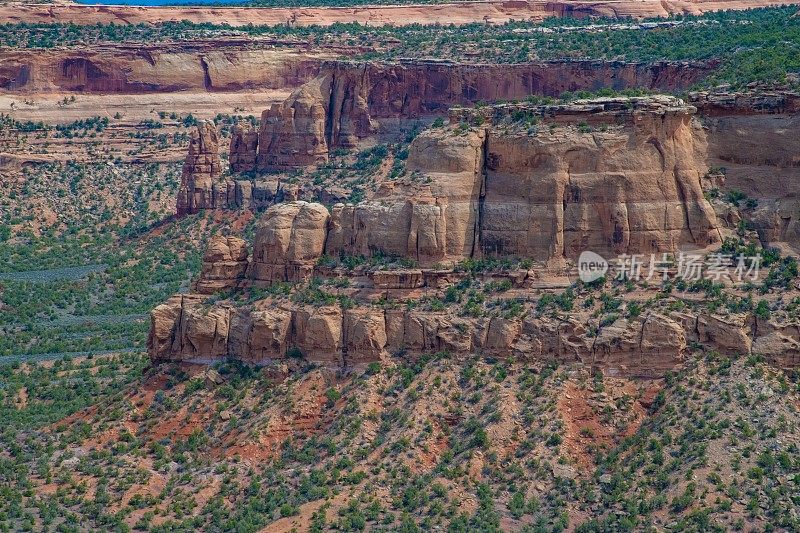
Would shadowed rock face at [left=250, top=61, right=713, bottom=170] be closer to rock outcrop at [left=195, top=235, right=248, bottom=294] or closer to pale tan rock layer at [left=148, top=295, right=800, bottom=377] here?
rock outcrop at [left=195, top=235, right=248, bottom=294]

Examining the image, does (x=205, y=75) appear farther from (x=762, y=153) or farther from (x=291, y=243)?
(x=762, y=153)

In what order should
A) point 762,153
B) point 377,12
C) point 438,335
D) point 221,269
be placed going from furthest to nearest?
point 377,12 < point 221,269 < point 762,153 < point 438,335

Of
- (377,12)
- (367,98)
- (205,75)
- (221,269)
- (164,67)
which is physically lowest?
(221,269)

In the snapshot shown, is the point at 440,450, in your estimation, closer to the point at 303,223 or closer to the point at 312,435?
the point at 312,435

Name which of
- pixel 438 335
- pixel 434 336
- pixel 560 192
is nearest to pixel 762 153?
pixel 560 192

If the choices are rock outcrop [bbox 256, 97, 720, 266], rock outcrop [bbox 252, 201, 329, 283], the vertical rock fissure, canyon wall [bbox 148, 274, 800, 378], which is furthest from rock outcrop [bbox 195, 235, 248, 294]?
Answer: the vertical rock fissure

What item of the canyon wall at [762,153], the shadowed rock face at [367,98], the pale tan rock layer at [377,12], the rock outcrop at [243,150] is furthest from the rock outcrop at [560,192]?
the pale tan rock layer at [377,12]

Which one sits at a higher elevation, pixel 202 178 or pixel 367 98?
pixel 367 98

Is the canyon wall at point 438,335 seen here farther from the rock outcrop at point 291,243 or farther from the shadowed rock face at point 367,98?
the shadowed rock face at point 367,98
